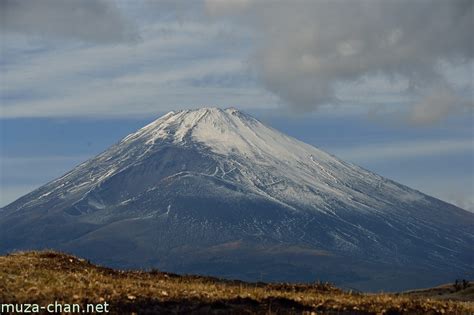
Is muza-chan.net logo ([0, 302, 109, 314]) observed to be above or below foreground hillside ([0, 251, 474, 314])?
below

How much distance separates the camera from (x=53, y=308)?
2772cm

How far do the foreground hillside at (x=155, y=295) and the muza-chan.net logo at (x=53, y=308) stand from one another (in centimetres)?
38

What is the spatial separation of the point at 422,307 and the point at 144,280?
37.8ft

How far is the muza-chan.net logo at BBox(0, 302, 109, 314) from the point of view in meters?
27.3

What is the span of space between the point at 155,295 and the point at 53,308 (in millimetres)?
4329

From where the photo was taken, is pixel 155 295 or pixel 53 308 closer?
pixel 53 308

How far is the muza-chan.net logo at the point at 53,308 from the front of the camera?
27344mm

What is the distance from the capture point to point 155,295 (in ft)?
102

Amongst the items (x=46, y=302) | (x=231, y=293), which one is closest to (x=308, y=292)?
(x=231, y=293)

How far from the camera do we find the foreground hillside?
29109 millimetres

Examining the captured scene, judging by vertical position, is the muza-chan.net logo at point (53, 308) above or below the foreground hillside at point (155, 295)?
below

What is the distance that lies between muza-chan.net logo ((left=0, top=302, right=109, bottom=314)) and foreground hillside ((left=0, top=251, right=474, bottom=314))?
1.26 feet

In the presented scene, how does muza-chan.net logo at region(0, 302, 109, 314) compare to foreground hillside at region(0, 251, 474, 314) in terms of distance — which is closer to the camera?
muza-chan.net logo at region(0, 302, 109, 314)

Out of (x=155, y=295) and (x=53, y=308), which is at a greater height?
(x=155, y=295)
